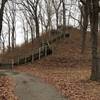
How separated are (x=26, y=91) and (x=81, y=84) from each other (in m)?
3.94

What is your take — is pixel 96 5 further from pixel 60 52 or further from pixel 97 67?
pixel 60 52

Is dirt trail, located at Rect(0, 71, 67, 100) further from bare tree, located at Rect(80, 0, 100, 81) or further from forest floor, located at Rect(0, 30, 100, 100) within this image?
bare tree, located at Rect(80, 0, 100, 81)

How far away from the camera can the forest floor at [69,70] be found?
16594mm

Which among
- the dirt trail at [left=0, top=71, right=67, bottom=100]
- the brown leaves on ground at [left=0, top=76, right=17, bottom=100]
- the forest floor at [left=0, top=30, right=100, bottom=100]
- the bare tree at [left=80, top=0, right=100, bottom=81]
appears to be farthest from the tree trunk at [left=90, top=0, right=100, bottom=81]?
the brown leaves on ground at [left=0, top=76, right=17, bottom=100]

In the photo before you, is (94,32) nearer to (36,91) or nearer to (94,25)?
(94,25)

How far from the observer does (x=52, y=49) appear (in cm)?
4397

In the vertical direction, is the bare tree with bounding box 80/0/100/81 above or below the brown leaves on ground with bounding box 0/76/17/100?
above

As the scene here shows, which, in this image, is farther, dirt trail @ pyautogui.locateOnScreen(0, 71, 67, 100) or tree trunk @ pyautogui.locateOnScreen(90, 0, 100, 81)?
tree trunk @ pyautogui.locateOnScreen(90, 0, 100, 81)

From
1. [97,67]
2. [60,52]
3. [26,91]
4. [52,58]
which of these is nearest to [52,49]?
[60,52]

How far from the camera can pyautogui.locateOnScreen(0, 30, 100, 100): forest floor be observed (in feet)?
54.4

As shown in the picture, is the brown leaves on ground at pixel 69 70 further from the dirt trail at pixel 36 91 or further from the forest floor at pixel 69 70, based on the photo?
the dirt trail at pixel 36 91

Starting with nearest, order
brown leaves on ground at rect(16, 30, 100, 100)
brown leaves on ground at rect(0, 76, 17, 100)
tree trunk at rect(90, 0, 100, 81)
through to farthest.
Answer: brown leaves on ground at rect(0, 76, 17, 100), brown leaves on ground at rect(16, 30, 100, 100), tree trunk at rect(90, 0, 100, 81)

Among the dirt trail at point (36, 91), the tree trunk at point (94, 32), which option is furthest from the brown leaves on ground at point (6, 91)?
the tree trunk at point (94, 32)

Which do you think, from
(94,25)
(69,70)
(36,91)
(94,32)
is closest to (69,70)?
(69,70)
